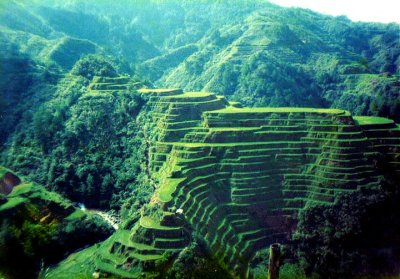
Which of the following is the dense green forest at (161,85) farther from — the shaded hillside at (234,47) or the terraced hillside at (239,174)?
the terraced hillside at (239,174)

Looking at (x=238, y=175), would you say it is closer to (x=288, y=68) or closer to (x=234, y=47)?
(x=288, y=68)

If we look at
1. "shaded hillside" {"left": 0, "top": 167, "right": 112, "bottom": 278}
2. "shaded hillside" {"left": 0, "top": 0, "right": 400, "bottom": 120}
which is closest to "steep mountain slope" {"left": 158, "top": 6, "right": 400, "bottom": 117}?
"shaded hillside" {"left": 0, "top": 0, "right": 400, "bottom": 120}

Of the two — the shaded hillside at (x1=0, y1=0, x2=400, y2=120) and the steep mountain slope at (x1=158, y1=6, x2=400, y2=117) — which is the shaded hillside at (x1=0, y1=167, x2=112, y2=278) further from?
the steep mountain slope at (x1=158, y1=6, x2=400, y2=117)

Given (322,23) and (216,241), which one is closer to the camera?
(216,241)

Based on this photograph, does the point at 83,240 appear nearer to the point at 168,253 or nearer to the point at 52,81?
the point at 168,253

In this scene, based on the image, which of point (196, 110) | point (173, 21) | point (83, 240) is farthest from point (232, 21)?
point (83, 240)

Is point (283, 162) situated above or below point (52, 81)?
below
